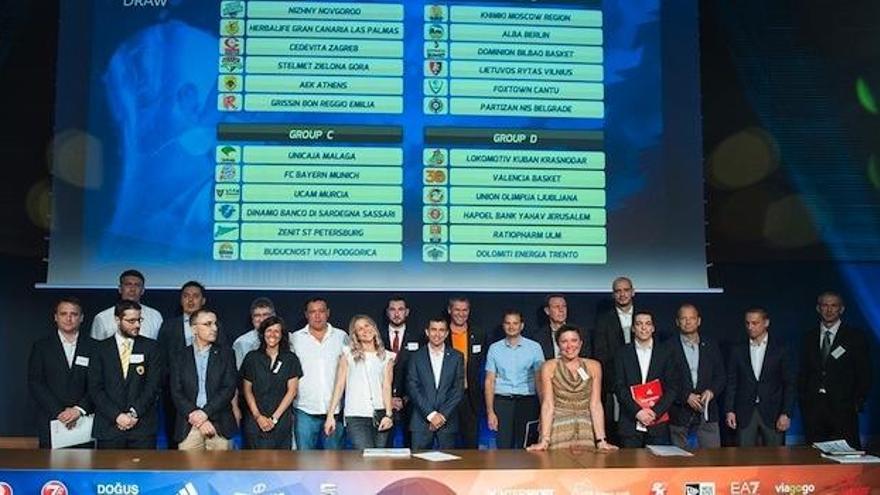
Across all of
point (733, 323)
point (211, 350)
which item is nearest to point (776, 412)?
point (733, 323)

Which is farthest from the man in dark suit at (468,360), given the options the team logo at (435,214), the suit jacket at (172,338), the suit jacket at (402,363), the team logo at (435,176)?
the suit jacket at (172,338)

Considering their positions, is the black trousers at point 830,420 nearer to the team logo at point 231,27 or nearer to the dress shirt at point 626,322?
the dress shirt at point 626,322

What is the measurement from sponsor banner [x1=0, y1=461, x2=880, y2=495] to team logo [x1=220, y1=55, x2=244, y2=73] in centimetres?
291

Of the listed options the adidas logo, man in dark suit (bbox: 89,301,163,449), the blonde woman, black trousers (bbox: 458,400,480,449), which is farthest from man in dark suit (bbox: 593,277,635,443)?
the adidas logo

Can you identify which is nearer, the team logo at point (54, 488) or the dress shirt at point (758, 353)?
the team logo at point (54, 488)

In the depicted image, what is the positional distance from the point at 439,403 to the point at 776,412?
1919mm

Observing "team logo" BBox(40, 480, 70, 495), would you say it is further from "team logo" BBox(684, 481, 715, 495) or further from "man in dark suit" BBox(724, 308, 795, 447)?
"man in dark suit" BBox(724, 308, 795, 447)

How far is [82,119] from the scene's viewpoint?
5.42 metres

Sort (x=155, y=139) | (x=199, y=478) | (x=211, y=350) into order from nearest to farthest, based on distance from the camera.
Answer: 1. (x=199, y=478)
2. (x=211, y=350)
3. (x=155, y=139)

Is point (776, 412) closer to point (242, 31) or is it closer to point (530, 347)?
point (530, 347)

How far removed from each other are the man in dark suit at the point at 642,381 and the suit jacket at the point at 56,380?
8.97 feet

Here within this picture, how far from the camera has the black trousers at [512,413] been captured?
5.01 m

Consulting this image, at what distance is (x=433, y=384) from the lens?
4699mm

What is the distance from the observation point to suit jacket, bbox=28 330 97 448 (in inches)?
175
